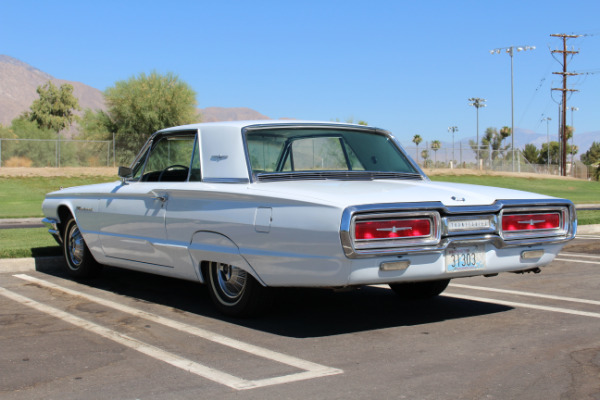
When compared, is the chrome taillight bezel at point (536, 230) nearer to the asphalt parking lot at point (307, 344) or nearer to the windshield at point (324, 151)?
the asphalt parking lot at point (307, 344)

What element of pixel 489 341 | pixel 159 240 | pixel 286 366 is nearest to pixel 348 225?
pixel 286 366

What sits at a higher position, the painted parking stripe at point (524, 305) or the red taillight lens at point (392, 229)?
the red taillight lens at point (392, 229)

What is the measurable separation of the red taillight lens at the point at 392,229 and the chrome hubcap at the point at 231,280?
49.4 inches

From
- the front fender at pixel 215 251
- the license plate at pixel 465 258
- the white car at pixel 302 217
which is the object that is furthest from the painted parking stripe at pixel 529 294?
the front fender at pixel 215 251

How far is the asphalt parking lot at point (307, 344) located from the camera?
424 centimetres

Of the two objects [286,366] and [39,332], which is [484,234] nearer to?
[286,366]

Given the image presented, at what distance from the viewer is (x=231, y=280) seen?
6156 millimetres

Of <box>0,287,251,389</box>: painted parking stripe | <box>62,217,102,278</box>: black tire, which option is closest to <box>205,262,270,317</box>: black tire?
<box>0,287,251,389</box>: painted parking stripe

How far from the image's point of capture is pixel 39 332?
5.80 meters

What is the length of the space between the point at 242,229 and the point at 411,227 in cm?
132

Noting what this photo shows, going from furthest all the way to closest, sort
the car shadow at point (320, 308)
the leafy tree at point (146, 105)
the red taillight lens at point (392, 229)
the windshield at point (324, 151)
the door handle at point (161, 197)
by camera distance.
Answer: the leafy tree at point (146, 105)
the door handle at point (161, 197)
the windshield at point (324, 151)
the car shadow at point (320, 308)
the red taillight lens at point (392, 229)

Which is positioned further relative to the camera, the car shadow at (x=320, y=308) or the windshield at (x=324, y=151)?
the windshield at (x=324, y=151)

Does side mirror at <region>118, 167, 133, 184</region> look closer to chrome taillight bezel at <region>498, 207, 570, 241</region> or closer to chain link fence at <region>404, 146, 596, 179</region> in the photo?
chrome taillight bezel at <region>498, 207, 570, 241</region>

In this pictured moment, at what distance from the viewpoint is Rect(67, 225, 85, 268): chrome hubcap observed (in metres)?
8.45
